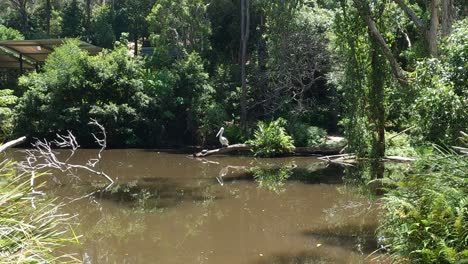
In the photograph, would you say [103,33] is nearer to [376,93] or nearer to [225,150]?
[225,150]

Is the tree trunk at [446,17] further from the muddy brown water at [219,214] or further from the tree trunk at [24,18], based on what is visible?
the tree trunk at [24,18]

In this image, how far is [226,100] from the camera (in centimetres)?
2225

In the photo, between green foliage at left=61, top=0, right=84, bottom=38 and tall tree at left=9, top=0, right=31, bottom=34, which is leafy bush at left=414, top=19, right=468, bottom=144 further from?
tall tree at left=9, top=0, right=31, bottom=34

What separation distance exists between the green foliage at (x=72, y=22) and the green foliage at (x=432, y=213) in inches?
1186

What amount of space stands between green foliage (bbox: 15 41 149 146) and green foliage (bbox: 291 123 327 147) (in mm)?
6234

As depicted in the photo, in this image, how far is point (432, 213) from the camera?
4727 millimetres

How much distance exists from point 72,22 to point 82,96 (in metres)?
13.6

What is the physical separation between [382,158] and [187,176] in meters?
5.74

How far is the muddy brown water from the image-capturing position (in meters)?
8.48

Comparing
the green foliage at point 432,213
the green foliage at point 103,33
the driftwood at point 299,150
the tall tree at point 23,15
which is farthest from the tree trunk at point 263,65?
the tall tree at point 23,15

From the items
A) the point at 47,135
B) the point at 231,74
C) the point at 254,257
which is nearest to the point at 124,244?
the point at 254,257

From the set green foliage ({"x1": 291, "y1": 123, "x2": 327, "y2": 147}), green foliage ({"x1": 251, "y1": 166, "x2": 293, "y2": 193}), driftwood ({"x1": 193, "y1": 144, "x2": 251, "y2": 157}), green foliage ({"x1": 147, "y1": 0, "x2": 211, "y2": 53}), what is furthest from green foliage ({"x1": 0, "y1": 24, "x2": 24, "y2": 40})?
green foliage ({"x1": 251, "y1": 166, "x2": 293, "y2": 193})

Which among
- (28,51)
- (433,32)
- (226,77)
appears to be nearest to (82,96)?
(28,51)

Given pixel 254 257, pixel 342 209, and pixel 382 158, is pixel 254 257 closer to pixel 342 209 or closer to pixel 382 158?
pixel 342 209
